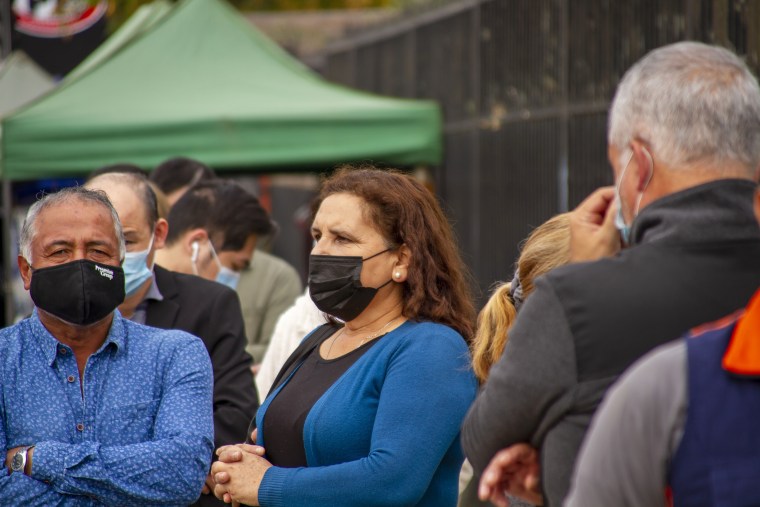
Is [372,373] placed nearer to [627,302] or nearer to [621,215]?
[621,215]

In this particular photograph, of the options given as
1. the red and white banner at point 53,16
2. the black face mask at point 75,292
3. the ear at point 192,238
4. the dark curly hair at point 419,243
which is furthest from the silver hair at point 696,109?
the red and white banner at point 53,16

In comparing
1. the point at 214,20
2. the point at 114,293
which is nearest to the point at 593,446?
the point at 114,293

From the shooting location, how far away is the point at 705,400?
5.97 ft

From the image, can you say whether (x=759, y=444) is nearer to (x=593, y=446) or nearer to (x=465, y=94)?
(x=593, y=446)

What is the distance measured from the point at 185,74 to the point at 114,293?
590 centimetres

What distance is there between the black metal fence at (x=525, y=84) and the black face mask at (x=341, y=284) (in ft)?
8.87

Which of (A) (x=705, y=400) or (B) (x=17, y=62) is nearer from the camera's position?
(A) (x=705, y=400)

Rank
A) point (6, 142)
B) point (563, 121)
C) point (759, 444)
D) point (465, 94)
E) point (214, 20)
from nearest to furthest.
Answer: point (759, 444) → point (6, 142) → point (563, 121) → point (214, 20) → point (465, 94)

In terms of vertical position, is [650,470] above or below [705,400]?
below

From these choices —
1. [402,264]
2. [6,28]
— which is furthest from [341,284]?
[6,28]

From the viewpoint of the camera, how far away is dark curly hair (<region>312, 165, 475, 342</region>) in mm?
3533

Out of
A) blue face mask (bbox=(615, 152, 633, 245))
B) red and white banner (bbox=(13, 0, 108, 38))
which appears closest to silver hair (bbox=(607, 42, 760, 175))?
blue face mask (bbox=(615, 152, 633, 245))

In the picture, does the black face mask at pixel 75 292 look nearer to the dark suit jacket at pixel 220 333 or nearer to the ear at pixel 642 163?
the dark suit jacket at pixel 220 333

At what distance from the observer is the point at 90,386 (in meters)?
3.25
